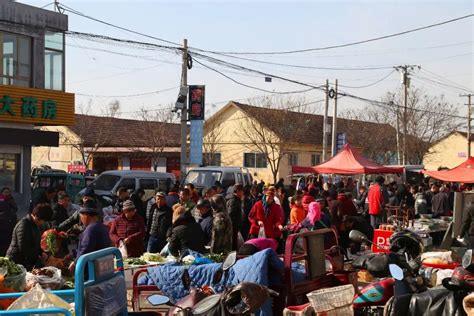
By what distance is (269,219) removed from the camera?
41.4 ft

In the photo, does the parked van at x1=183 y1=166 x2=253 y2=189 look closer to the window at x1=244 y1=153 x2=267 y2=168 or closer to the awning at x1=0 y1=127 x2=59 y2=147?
the awning at x1=0 y1=127 x2=59 y2=147

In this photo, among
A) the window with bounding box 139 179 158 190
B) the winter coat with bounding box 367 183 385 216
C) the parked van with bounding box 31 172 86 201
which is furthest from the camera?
the parked van with bounding box 31 172 86 201

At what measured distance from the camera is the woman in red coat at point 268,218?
41.2 feet

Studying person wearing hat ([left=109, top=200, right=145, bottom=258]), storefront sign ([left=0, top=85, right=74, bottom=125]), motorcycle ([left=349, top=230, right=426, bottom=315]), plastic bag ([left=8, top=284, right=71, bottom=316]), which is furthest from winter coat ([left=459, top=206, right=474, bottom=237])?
storefront sign ([left=0, top=85, right=74, bottom=125])

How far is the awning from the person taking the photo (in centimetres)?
2308

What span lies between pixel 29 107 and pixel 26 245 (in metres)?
17.5

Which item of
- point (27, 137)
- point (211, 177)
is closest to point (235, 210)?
point (211, 177)

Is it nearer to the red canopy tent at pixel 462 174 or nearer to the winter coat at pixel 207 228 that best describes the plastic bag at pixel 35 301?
the winter coat at pixel 207 228

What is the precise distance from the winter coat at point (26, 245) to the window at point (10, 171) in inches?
680

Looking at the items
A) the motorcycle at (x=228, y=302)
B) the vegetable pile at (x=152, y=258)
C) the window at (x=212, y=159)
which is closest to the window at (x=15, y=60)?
the vegetable pile at (x=152, y=258)

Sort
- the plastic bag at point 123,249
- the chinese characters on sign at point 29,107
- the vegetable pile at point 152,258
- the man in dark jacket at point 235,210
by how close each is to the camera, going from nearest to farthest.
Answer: the vegetable pile at point 152,258 < the plastic bag at point 123,249 < the man in dark jacket at point 235,210 < the chinese characters on sign at point 29,107

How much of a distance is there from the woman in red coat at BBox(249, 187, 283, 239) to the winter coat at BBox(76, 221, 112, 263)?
5532mm

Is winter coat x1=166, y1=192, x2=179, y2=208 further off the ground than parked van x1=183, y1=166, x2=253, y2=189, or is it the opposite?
parked van x1=183, y1=166, x2=253, y2=189

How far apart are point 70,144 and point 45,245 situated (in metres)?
39.6
